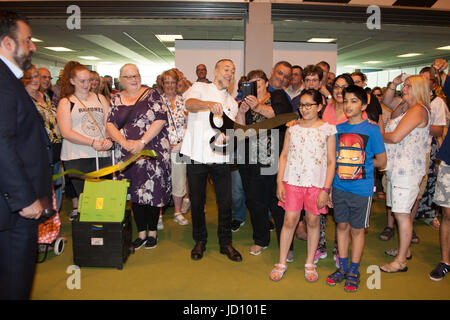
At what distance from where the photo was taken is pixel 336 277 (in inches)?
114

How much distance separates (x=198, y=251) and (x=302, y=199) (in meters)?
1.18

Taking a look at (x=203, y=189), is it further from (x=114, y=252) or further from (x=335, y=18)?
(x=335, y=18)

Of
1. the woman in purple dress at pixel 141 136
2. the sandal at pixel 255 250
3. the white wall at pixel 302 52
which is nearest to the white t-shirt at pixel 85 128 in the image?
the woman in purple dress at pixel 141 136

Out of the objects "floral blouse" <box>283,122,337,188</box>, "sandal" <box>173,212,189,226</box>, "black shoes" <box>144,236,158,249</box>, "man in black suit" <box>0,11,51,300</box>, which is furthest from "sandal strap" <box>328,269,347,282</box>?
"man in black suit" <box>0,11,51,300</box>

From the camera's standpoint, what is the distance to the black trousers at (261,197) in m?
3.30

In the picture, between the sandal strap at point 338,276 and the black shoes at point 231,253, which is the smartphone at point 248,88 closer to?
the black shoes at point 231,253

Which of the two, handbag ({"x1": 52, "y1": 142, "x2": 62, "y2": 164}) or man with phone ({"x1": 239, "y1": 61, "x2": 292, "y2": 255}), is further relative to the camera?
handbag ({"x1": 52, "y1": 142, "x2": 62, "y2": 164})

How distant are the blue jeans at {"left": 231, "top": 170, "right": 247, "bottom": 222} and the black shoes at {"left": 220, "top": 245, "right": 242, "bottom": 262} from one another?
0.92 metres

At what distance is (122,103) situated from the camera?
10.8 ft

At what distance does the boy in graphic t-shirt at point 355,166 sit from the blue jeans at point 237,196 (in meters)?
1.53

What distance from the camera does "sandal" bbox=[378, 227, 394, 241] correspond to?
12.9 feet

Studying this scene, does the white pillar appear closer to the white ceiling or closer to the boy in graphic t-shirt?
the white ceiling

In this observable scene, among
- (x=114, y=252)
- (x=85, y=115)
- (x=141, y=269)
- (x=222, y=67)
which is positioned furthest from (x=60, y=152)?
(x=222, y=67)

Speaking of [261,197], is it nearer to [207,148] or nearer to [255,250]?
[255,250]
